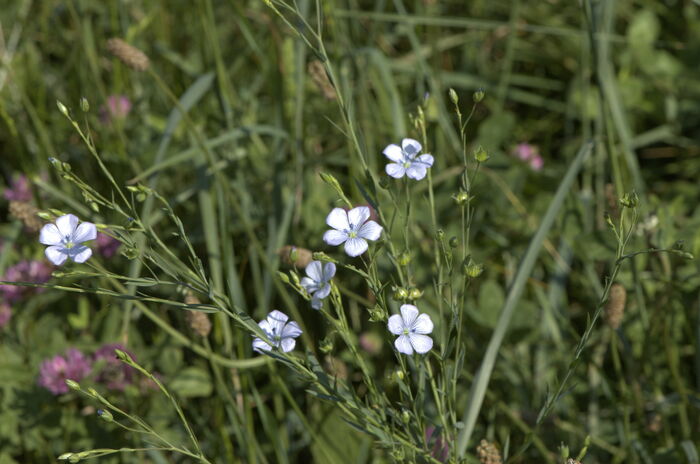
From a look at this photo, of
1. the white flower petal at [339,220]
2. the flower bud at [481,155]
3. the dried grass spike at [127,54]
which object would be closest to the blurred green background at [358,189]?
the dried grass spike at [127,54]

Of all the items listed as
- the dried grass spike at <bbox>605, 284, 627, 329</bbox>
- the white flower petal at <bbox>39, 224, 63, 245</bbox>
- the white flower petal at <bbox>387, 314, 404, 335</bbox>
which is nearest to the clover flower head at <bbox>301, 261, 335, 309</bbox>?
the white flower petal at <bbox>387, 314, 404, 335</bbox>

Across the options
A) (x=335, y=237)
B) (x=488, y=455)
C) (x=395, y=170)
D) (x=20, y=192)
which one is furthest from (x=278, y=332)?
(x=20, y=192)

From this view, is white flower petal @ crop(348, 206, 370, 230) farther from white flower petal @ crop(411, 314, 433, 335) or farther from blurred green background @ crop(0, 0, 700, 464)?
blurred green background @ crop(0, 0, 700, 464)

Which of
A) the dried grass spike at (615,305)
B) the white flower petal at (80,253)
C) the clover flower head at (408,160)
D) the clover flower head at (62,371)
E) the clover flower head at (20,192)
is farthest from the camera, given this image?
the clover flower head at (20,192)

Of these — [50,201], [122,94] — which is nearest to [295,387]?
[50,201]

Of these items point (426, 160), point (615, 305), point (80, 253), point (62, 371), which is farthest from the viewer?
point (62, 371)

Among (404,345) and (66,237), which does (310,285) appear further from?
(66,237)

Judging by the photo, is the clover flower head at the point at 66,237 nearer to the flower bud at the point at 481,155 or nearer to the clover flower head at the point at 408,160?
the clover flower head at the point at 408,160
